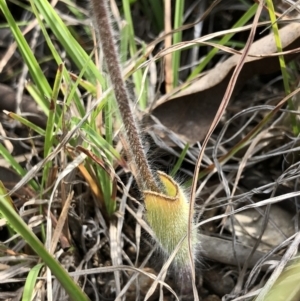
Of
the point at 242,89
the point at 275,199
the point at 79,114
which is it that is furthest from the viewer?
the point at 242,89

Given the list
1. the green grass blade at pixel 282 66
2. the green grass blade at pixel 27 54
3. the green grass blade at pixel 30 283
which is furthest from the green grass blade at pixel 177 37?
the green grass blade at pixel 30 283

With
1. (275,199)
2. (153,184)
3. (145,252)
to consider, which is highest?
(153,184)

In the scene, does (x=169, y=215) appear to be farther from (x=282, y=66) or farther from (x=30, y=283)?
(x=282, y=66)

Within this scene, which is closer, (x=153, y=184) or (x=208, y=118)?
(x=153, y=184)

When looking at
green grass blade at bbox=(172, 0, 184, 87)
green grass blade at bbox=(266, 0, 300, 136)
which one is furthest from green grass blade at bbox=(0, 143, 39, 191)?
green grass blade at bbox=(266, 0, 300, 136)

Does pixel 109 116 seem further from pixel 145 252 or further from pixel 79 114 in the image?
pixel 145 252

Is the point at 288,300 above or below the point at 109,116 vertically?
below

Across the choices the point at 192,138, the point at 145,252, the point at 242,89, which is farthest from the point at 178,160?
the point at 242,89
